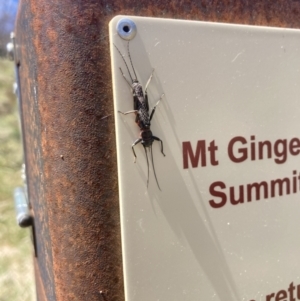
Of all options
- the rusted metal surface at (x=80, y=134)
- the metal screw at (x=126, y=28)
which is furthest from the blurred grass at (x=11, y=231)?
the metal screw at (x=126, y=28)

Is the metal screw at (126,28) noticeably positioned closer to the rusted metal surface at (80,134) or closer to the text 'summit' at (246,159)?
the rusted metal surface at (80,134)

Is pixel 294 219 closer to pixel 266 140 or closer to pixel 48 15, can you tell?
pixel 266 140

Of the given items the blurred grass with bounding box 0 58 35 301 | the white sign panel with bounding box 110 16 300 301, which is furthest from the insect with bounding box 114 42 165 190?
the blurred grass with bounding box 0 58 35 301

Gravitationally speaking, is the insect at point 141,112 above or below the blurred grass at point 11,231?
above

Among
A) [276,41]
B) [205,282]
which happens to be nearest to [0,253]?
[205,282]

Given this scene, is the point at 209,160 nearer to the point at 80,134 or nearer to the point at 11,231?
the point at 80,134

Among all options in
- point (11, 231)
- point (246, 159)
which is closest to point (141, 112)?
point (246, 159)
